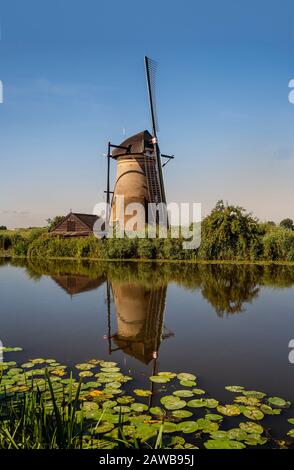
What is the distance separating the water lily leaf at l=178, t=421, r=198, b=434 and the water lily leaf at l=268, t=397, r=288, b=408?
0.85 metres

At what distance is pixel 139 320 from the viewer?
694cm

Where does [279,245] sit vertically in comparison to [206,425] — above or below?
above

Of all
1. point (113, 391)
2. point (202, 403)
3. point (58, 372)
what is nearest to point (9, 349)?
point (58, 372)

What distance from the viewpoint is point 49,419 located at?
7.57 ft

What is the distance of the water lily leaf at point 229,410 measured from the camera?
11.0 ft

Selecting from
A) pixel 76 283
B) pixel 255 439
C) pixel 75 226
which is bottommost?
pixel 255 439

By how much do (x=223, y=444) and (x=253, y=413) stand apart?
2.09ft

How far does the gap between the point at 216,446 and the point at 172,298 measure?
6.36 meters

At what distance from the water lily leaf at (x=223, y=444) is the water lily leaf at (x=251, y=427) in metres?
0.24

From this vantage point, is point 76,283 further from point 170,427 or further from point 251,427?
point 251,427

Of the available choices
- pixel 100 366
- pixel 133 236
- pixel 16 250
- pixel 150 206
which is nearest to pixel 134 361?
pixel 100 366

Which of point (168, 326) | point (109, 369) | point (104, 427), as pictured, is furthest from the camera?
point (168, 326)

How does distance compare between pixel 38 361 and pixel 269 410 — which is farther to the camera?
pixel 38 361

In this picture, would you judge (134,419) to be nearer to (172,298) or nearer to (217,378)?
(217,378)
